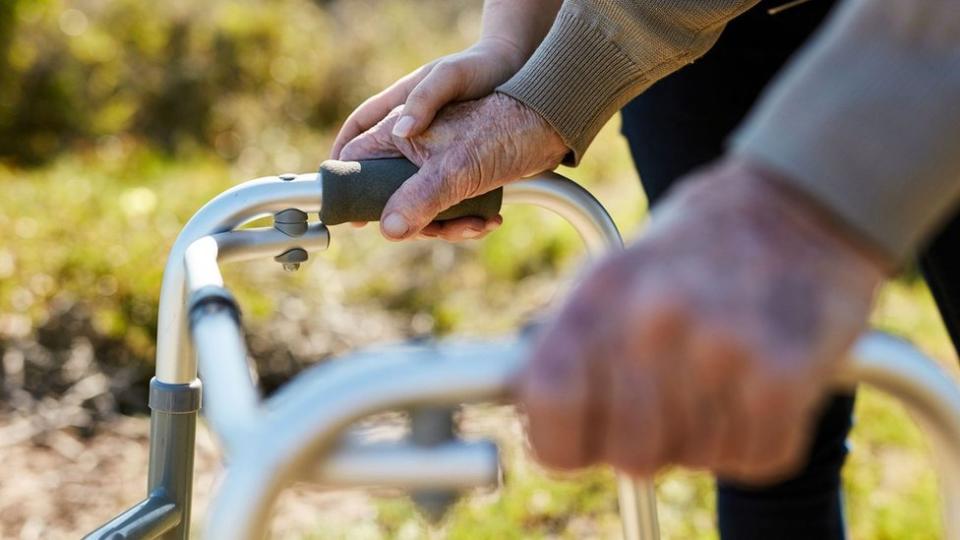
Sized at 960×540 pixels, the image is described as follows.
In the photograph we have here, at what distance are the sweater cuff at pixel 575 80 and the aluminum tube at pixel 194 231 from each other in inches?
9.7

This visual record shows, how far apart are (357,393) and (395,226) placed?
0.52m

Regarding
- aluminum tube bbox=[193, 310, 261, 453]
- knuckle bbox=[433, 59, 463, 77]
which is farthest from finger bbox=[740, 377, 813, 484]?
knuckle bbox=[433, 59, 463, 77]

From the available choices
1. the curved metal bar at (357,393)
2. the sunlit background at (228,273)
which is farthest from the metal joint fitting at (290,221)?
the curved metal bar at (357,393)

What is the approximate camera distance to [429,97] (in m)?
1.11

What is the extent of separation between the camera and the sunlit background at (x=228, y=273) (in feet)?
7.66

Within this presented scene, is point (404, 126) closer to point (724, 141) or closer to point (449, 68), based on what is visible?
point (449, 68)

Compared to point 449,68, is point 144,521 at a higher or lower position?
lower

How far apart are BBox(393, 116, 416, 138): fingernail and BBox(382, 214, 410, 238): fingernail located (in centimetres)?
10

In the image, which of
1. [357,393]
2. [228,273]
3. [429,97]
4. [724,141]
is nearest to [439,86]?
[429,97]

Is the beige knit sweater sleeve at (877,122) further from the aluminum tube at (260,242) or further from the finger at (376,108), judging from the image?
the finger at (376,108)

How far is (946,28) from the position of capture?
0.53m

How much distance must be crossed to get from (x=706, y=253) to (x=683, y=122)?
88cm

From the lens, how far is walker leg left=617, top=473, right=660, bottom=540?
1.11 meters

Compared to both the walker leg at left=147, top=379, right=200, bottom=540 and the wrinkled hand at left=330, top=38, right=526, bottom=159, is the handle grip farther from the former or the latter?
the walker leg at left=147, top=379, right=200, bottom=540
